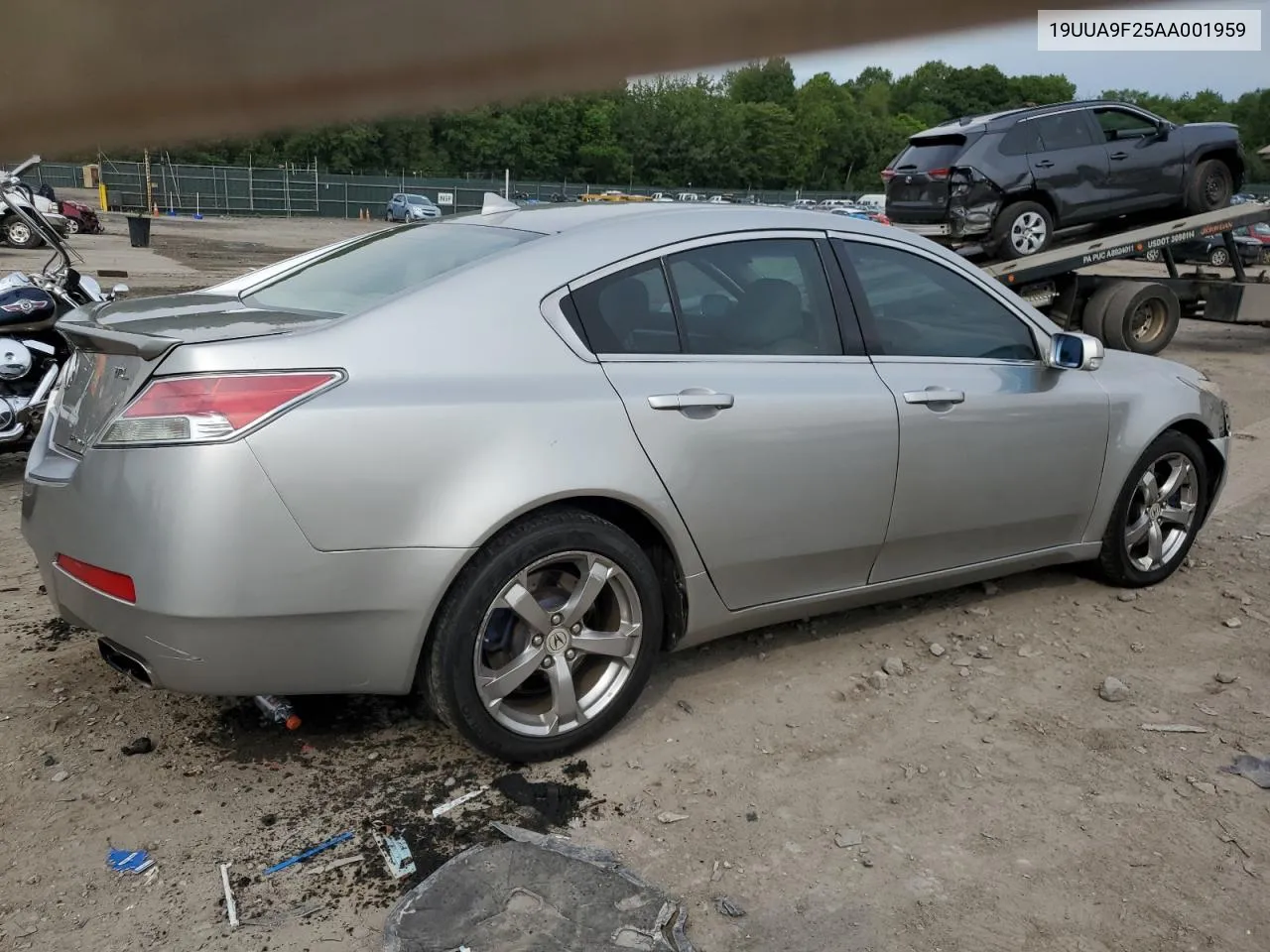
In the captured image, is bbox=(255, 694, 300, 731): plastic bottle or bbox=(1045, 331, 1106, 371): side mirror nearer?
bbox=(255, 694, 300, 731): plastic bottle

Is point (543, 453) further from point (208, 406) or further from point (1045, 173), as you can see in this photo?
point (1045, 173)

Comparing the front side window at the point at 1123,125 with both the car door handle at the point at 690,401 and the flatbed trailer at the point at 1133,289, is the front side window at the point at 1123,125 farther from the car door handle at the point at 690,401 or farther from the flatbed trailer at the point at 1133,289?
the car door handle at the point at 690,401

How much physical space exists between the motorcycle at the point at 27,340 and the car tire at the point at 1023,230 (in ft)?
28.4

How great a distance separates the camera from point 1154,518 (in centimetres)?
467

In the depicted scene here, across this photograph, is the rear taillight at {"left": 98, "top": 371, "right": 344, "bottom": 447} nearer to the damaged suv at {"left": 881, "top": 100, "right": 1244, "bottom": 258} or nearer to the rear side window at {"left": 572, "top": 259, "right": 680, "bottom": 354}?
the rear side window at {"left": 572, "top": 259, "right": 680, "bottom": 354}

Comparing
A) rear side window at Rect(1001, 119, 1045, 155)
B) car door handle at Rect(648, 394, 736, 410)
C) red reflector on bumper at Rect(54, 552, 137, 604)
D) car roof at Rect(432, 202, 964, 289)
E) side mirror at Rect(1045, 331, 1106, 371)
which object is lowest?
red reflector on bumper at Rect(54, 552, 137, 604)

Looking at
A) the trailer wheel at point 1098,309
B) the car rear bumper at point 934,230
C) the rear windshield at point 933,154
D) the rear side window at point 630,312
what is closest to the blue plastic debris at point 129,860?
the rear side window at point 630,312

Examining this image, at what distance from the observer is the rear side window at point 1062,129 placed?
11.4 m

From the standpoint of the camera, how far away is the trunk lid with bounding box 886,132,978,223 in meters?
11.4

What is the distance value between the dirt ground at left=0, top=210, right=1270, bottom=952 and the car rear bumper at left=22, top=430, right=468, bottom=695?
15.3 inches

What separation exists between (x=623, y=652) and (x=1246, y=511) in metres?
4.40

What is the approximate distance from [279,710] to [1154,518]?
3630mm

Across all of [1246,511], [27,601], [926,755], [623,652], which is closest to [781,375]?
[623,652]

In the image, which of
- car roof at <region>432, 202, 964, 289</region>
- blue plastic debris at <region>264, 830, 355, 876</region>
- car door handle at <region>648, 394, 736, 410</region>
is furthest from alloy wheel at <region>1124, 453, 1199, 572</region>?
blue plastic debris at <region>264, 830, 355, 876</region>
